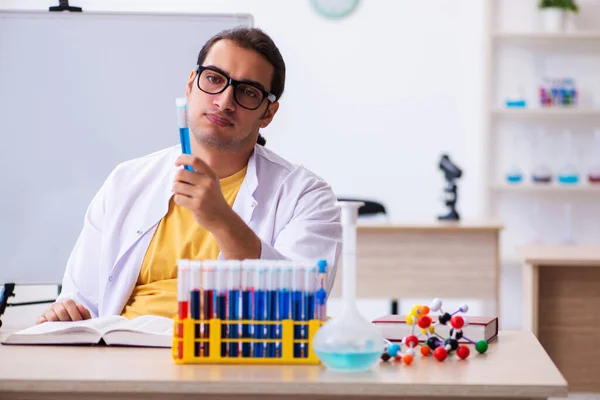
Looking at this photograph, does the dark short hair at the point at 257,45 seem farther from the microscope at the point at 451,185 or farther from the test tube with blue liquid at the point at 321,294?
the microscope at the point at 451,185

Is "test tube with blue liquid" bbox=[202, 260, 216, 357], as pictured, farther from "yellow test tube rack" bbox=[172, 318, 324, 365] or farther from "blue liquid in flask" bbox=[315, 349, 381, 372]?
"blue liquid in flask" bbox=[315, 349, 381, 372]

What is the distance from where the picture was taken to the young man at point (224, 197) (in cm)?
189

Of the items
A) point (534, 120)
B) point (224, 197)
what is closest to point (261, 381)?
point (224, 197)

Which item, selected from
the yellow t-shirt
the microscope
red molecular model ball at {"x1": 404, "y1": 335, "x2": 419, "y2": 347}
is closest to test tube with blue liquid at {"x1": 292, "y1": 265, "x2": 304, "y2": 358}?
red molecular model ball at {"x1": 404, "y1": 335, "x2": 419, "y2": 347}

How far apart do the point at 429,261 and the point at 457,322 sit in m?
2.69

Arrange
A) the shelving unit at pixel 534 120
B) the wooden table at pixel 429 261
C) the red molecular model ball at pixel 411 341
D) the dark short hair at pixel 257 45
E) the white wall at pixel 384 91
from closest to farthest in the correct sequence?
1. the red molecular model ball at pixel 411 341
2. the dark short hair at pixel 257 45
3. the wooden table at pixel 429 261
4. the shelving unit at pixel 534 120
5. the white wall at pixel 384 91

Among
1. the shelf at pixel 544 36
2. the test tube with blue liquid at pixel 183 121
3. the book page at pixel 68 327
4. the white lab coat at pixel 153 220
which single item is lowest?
the book page at pixel 68 327

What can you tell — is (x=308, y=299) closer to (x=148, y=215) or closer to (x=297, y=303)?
(x=297, y=303)

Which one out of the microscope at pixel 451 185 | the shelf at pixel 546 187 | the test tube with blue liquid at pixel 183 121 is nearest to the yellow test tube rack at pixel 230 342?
the test tube with blue liquid at pixel 183 121

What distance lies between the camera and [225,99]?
6.16 ft

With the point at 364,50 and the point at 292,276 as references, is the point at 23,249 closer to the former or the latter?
the point at 292,276

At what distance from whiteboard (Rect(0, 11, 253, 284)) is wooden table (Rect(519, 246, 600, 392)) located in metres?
1.59

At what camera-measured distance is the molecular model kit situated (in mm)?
1358

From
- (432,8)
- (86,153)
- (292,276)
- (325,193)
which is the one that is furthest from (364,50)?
(292,276)
